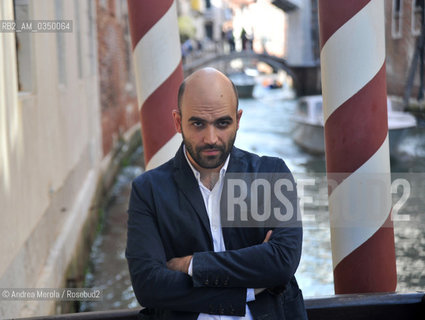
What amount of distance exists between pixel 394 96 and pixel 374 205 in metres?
13.8

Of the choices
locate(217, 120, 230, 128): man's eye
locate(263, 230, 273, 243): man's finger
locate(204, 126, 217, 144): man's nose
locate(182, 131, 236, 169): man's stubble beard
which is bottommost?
locate(263, 230, 273, 243): man's finger

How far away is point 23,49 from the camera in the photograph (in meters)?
4.26

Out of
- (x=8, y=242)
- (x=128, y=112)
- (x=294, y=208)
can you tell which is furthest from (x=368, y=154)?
(x=128, y=112)

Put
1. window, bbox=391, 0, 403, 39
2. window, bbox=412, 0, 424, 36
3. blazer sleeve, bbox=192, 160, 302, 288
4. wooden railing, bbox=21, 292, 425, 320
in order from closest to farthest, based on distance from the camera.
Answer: blazer sleeve, bbox=192, 160, 302, 288, wooden railing, bbox=21, 292, 425, 320, window, bbox=412, 0, 424, 36, window, bbox=391, 0, 403, 39

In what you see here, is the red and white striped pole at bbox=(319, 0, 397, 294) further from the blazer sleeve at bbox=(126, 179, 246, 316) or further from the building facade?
the building facade

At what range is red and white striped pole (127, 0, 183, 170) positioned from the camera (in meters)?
2.78

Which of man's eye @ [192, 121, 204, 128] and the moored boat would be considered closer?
man's eye @ [192, 121, 204, 128]

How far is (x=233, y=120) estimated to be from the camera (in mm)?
1707

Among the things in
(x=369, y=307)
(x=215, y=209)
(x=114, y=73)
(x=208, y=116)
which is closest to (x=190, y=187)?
(x=215, y=209)

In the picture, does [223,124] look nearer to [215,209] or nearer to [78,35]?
[215,209]

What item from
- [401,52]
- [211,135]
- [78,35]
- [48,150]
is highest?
[401,52]

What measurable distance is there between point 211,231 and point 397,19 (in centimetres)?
1486

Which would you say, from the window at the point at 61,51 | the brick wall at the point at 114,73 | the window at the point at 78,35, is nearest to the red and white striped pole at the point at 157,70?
the window at the point at 61,51

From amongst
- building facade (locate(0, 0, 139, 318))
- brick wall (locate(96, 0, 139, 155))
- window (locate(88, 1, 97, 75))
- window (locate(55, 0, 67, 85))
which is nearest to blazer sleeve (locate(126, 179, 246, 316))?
building facade (locate(0, 0, 139, 318))
